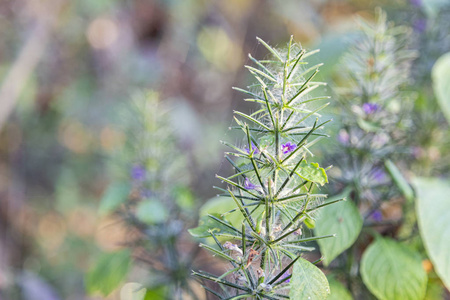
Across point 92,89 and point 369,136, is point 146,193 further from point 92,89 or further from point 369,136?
point 92,89

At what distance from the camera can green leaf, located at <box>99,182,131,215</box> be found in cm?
70

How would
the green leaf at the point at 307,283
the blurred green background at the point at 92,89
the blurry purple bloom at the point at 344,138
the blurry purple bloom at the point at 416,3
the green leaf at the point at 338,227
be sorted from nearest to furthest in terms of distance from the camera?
the green leaf at the point at 307,283
the green leaf at the point at 338,227
the blurry purple bloom at the point at 344,138
the blurry purple bloom at the point at 416,3
the blurred green background at the point at 92,89

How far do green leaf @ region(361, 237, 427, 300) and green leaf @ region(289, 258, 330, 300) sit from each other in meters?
0.23

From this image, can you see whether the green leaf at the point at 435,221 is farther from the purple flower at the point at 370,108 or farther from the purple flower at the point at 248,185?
the purple flower at the point at 248,185

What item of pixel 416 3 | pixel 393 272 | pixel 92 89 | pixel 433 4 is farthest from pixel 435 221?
pixel 92 89

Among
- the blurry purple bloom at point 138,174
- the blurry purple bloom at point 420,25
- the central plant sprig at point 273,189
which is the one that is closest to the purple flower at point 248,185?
the central plant sprig at point 273,189

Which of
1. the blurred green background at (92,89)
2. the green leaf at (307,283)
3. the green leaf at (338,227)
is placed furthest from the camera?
the blurred green background at (92,89)

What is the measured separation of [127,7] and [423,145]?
160 cm

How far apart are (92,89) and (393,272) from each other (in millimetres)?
1681

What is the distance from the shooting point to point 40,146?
2.00m

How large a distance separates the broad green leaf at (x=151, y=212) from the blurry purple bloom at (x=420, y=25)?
66cm

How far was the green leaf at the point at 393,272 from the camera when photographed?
1.80ft

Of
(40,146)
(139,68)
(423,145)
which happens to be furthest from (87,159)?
(423,145)

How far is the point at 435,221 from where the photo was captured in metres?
0.60
